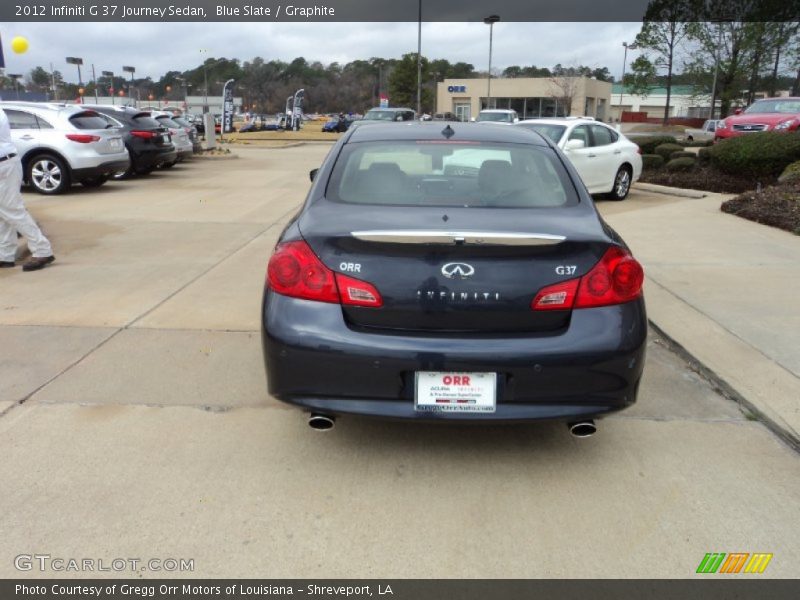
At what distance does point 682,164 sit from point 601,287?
13443 millimetres

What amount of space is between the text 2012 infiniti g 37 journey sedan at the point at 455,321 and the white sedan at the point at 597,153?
890cm

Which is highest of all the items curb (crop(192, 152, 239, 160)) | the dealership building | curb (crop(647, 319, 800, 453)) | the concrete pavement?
the dealership building

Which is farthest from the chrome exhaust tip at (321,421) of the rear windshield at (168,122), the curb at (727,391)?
the rear windshield at (168,122)

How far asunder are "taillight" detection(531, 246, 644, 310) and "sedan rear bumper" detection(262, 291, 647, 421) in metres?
0.05

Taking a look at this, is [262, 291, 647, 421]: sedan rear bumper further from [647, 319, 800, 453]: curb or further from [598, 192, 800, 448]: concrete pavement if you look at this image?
[598, 192, 800, 448]: concrete pavement

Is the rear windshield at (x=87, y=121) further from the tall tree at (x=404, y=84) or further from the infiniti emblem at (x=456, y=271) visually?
the tall tree at (x=404, y=84)

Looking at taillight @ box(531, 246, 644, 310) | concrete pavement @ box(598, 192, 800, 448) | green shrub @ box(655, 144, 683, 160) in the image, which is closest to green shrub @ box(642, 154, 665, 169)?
green shrub @ box(655, 144, 683, 160)

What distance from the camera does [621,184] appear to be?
42.1 feet

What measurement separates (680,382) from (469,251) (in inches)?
85.0

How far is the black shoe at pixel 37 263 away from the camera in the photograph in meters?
6.86

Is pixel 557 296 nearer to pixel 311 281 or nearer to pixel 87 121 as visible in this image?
pixel 311 281

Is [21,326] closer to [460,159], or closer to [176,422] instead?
[176,422]

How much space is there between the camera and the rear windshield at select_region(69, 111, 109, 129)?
12892 millimetres

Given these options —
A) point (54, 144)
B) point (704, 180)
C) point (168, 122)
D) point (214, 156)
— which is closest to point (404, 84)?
point (214, 156)
